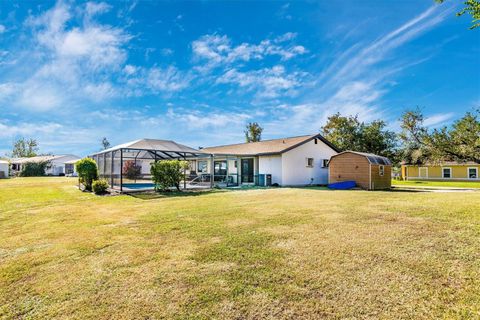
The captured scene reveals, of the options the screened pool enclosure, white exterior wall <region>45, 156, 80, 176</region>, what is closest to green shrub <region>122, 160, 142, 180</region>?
the screened pool enclosure

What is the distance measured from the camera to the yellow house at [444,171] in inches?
1225

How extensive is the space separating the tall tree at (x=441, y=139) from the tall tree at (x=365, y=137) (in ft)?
5.62

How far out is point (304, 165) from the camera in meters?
20.7

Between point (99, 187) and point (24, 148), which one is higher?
point (24, 148)

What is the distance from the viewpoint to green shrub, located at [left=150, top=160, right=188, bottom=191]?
1412 centimetres

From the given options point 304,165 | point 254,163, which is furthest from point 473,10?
point 254,163

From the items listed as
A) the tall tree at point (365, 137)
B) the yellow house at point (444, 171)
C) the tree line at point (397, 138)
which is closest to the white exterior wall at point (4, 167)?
the tree line at point (397, 138)

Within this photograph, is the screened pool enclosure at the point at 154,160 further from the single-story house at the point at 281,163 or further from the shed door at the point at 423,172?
the shed door at the point at 423,172

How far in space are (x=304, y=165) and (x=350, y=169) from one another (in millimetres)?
3557

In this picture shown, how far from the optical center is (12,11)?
35.4 ft

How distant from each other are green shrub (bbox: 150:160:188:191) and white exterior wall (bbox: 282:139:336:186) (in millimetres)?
8010

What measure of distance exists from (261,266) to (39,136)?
8133 centimetres

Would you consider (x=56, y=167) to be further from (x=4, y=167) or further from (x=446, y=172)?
(x=446, y=172)

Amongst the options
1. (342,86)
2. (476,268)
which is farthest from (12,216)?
(342,86)
